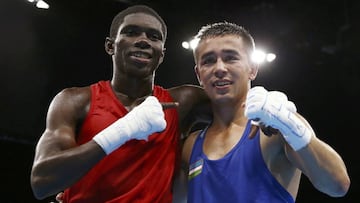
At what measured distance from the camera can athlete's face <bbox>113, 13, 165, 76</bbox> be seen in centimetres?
240

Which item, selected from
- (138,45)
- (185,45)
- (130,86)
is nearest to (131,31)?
(138,45)

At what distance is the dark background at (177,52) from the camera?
17.6 ft

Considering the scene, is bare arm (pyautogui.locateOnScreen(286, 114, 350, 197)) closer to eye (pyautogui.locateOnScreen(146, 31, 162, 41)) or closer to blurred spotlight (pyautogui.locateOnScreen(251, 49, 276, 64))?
eye (pyautogui.locateOnScreen(146, 31, 162, 41))

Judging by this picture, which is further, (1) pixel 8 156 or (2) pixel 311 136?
(1) pixel 8 156

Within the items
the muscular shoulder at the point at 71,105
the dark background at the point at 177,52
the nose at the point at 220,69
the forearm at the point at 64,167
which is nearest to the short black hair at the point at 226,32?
the nose at the point at 220,69

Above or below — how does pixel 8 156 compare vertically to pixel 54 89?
below

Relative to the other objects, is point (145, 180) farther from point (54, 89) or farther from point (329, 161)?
point (54, 89)

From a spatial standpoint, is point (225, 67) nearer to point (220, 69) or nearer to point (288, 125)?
point (220, 69)

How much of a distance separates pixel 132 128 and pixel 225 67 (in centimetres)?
49

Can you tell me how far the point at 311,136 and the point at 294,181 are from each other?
0.28 m

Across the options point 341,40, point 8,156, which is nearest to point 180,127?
point 341,40

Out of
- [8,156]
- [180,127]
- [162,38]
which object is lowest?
[8,156]

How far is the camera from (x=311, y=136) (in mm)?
1935

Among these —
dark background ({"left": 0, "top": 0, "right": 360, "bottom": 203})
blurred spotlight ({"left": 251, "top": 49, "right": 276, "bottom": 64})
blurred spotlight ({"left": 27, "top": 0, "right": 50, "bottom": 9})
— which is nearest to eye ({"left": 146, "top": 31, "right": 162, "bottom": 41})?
dark background ({"left": 0, "top": 0, "right": 360, "bottom": 203})
